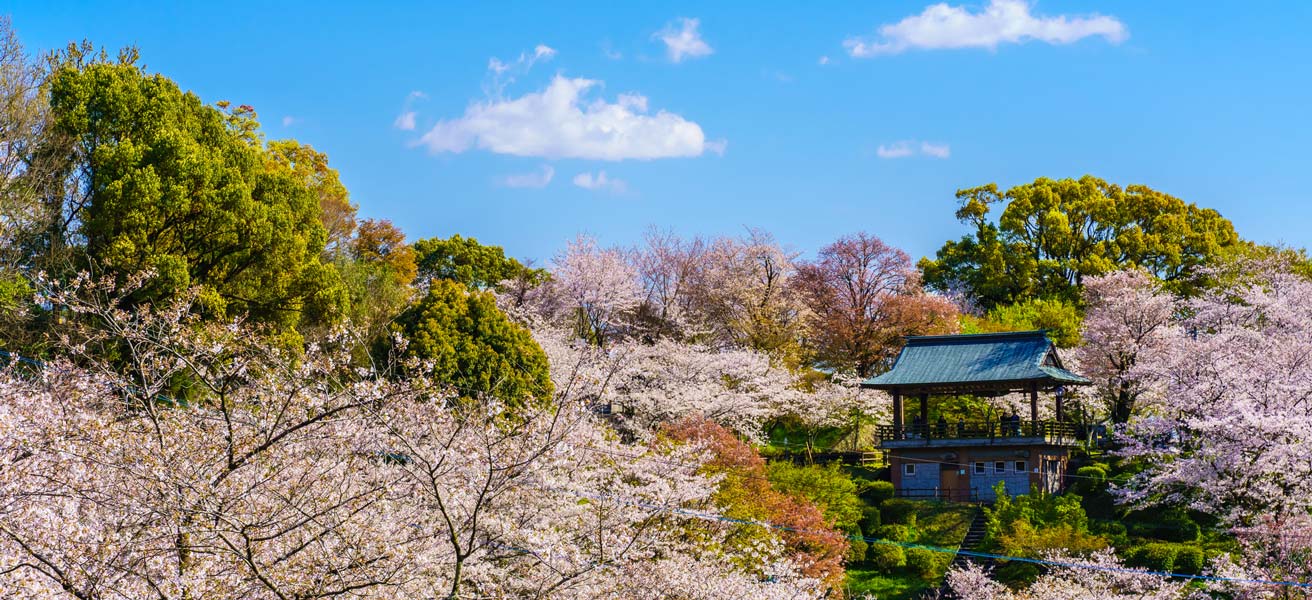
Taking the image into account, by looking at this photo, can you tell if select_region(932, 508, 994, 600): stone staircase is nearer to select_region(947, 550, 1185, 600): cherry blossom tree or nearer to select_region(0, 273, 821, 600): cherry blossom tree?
select_region(947, 550, 1185, 600): cherry blossom tree

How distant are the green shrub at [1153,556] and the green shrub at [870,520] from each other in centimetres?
622

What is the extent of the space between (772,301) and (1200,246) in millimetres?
18154

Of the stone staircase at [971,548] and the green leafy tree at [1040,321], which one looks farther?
the green leafy tree at [1040,321]

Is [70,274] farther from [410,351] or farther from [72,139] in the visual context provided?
[410,351]

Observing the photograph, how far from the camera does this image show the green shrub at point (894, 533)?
28.0 meters

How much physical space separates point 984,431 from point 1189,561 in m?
9.30

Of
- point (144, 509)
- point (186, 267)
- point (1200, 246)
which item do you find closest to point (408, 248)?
point (186, 267)

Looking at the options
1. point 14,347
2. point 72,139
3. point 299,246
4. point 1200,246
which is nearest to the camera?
point 14,347

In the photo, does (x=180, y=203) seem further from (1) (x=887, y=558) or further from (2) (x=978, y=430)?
A: (2) (x=978, y=430)

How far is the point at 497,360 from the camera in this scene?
26.5 m

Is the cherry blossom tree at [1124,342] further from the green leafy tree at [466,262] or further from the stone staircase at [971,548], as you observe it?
the green leafy tree at [466,262]

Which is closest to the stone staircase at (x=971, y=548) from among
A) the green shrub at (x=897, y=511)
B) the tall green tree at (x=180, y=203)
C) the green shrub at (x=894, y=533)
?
the green shrub at (x=894, y=533)

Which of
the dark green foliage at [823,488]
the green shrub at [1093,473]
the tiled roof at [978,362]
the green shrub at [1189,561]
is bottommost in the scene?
the green shrub at [1189,561]

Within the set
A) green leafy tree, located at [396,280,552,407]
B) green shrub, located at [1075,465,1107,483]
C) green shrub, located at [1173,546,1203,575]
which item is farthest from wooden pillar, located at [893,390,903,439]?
green leafy tree, located at [396,280,552,407]
